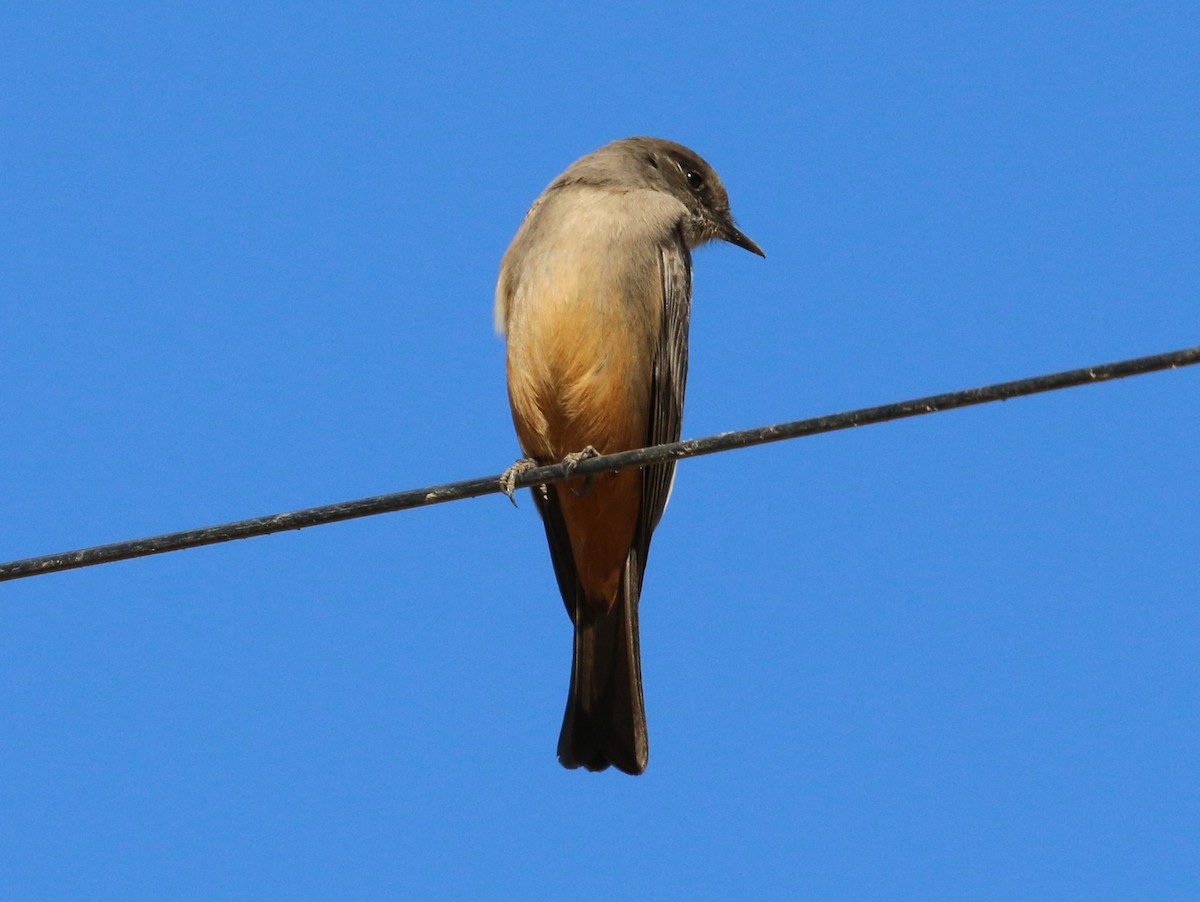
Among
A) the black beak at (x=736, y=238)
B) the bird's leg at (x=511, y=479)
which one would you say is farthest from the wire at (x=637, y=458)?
the black beak at (x=736, y=238)

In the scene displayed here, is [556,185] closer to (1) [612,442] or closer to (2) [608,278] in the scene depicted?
(2) [608,278]

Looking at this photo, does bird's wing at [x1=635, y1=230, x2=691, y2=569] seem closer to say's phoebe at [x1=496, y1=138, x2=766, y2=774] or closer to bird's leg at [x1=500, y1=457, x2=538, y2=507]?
say's phoebe at [x1=496, y1=138, x2=766, y2=774]

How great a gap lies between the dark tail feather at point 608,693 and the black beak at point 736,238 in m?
2.56

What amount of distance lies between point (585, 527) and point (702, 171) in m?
2.87

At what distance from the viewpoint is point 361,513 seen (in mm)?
5160

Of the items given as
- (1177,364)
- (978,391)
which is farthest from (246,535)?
(1177,364)

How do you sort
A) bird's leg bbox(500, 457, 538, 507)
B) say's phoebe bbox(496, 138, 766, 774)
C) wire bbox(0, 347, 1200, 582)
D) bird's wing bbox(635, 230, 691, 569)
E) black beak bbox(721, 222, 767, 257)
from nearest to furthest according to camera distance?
wire bbox(0, 347, 1200, 582) → bird's leg bbox(500, 457, 538, 507) → say's phoebe bbox(496, 138, 766, 774) → bird's wing bbox(635, 230, 691, 569) → black beak bbox(721, 222, 767, 257)

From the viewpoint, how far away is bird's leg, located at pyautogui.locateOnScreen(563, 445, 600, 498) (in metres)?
6.18

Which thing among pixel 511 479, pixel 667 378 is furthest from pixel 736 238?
pixel 511 479

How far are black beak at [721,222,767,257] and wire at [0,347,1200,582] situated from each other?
4.23 meters

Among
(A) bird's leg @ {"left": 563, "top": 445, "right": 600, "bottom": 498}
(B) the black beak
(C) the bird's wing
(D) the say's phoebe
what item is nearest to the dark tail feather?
(D) the say's phoebe

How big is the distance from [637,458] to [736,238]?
436cm

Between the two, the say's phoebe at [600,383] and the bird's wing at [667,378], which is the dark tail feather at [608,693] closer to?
the say's phoebe at [600,383]

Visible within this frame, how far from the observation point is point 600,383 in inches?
287
